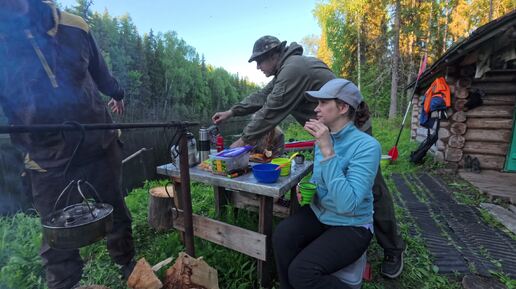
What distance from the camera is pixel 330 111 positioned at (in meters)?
1.90

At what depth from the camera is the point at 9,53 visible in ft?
5.56

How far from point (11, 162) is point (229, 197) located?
37.2ft

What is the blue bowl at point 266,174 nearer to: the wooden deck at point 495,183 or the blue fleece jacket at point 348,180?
the blue fleece jacket at point 348,180

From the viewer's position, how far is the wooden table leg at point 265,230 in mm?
2197

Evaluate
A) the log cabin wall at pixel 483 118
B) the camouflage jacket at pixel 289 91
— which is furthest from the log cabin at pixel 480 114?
the camouflage jacket at pixel 289 91

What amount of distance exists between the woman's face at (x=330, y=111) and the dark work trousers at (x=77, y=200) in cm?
173

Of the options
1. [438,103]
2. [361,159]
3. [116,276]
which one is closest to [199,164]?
[116,276]

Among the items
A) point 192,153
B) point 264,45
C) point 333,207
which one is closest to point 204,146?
point 192,153

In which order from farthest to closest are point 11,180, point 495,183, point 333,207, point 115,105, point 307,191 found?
point 11,180, point 495,183, point 115,105, point 307,191, point 333,207

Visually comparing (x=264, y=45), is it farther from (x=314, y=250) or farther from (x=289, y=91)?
(x=314, y=250)

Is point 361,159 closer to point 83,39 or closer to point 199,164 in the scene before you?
point 199,164

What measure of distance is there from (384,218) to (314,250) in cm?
107

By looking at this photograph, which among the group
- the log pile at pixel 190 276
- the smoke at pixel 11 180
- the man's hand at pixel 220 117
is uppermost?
the man's hand at pixel 220 117

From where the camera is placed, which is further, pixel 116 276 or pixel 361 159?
pixel 116 276
